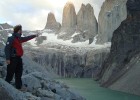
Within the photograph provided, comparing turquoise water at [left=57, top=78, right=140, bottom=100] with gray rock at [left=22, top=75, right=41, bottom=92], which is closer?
gray rock at [left=22, top=75, right=41, bottom=92]

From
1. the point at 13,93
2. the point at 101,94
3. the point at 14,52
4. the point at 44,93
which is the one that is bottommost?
the point at 101,94

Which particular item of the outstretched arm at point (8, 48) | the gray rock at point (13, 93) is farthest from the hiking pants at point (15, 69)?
the gray rock at point (13, 93)

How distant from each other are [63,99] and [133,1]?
8693 centimetres

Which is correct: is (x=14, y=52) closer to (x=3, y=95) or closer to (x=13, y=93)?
(x=13, y=93)

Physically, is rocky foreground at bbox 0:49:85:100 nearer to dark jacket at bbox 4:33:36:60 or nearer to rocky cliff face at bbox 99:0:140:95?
dark jacket at bbox 4:33:36:60

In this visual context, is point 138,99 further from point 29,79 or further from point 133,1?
point 133,1

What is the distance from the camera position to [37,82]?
54.3ft

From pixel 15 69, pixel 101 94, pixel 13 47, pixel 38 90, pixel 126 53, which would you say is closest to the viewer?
pixel 13 47

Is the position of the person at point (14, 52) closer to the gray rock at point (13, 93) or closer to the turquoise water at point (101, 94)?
the gray rock at point (13, 93)

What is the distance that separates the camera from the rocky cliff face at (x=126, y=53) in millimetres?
80419

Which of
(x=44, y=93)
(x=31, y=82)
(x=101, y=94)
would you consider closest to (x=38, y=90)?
(x=44, y=93)

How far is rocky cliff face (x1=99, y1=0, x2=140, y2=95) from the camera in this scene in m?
80.4

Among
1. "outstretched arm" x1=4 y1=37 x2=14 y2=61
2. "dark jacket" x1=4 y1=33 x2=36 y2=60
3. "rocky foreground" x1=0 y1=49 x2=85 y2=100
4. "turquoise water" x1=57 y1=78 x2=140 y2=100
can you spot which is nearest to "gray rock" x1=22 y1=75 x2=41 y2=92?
"rocky foreground" x1=0 y1=49 x2=85 y2=100

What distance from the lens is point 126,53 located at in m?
96.4
